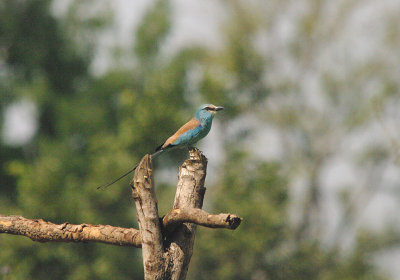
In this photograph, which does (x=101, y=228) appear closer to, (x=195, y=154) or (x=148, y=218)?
(x=148, y=218)

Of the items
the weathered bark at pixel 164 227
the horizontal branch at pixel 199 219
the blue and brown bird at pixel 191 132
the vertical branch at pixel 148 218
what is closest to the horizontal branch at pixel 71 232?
the weathered bark at pixel 164 227

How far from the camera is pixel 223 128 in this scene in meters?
20.9

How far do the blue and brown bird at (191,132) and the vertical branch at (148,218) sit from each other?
1386 mm

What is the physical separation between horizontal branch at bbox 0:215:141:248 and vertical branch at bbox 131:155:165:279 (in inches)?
8.5

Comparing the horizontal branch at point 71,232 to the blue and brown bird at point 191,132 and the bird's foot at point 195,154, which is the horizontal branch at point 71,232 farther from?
the blue and brown bird at point 191,132

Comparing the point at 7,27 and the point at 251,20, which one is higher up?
the point at 251,20

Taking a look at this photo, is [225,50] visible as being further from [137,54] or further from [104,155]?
[104,155]

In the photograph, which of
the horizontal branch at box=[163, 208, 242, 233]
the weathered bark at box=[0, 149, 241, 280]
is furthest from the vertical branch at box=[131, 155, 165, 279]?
the horizontal branch at box=[163, 208, 242, 233]

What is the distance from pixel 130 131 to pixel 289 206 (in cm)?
549

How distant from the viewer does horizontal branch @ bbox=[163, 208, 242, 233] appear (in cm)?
409

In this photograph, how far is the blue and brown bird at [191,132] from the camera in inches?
246

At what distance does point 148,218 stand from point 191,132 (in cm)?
184

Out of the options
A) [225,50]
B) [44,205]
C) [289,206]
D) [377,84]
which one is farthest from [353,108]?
[44,205]

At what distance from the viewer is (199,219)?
4.37 m
